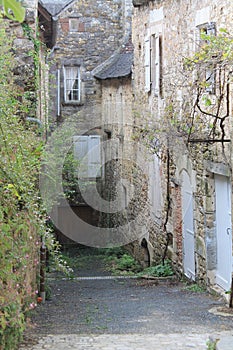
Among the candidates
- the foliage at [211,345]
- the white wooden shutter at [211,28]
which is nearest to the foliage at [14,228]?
the foliage at [211,345]

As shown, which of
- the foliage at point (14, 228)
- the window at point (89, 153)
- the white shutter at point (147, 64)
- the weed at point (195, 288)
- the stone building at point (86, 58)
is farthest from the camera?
the stone building at point (86, 58)

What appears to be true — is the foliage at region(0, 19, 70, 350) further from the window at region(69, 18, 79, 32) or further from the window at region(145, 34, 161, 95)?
the window at region(69, 18, 79, 32)

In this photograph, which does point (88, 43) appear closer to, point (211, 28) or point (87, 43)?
point (87, 43)

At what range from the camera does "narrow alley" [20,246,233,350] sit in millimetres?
5898

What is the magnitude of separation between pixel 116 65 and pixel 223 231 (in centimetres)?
1114

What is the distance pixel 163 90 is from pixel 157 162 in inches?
70.1

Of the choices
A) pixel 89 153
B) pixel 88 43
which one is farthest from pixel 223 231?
pixel 88 43

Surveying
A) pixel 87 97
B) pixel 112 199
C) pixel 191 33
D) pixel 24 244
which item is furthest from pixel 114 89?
pixel 24 244

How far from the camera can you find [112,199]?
1897 centimetres

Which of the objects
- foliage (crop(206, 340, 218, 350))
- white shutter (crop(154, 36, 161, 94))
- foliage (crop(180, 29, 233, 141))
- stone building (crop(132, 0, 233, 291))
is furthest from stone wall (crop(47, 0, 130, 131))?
foliage (crop(206, 340, 218, 350))

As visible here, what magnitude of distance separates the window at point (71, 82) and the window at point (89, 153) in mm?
1583

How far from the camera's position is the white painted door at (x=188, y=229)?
10.7m

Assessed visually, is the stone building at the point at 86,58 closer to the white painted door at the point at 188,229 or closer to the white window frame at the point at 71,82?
the white window frame at the point at 71,82

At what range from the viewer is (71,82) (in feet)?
67.6
